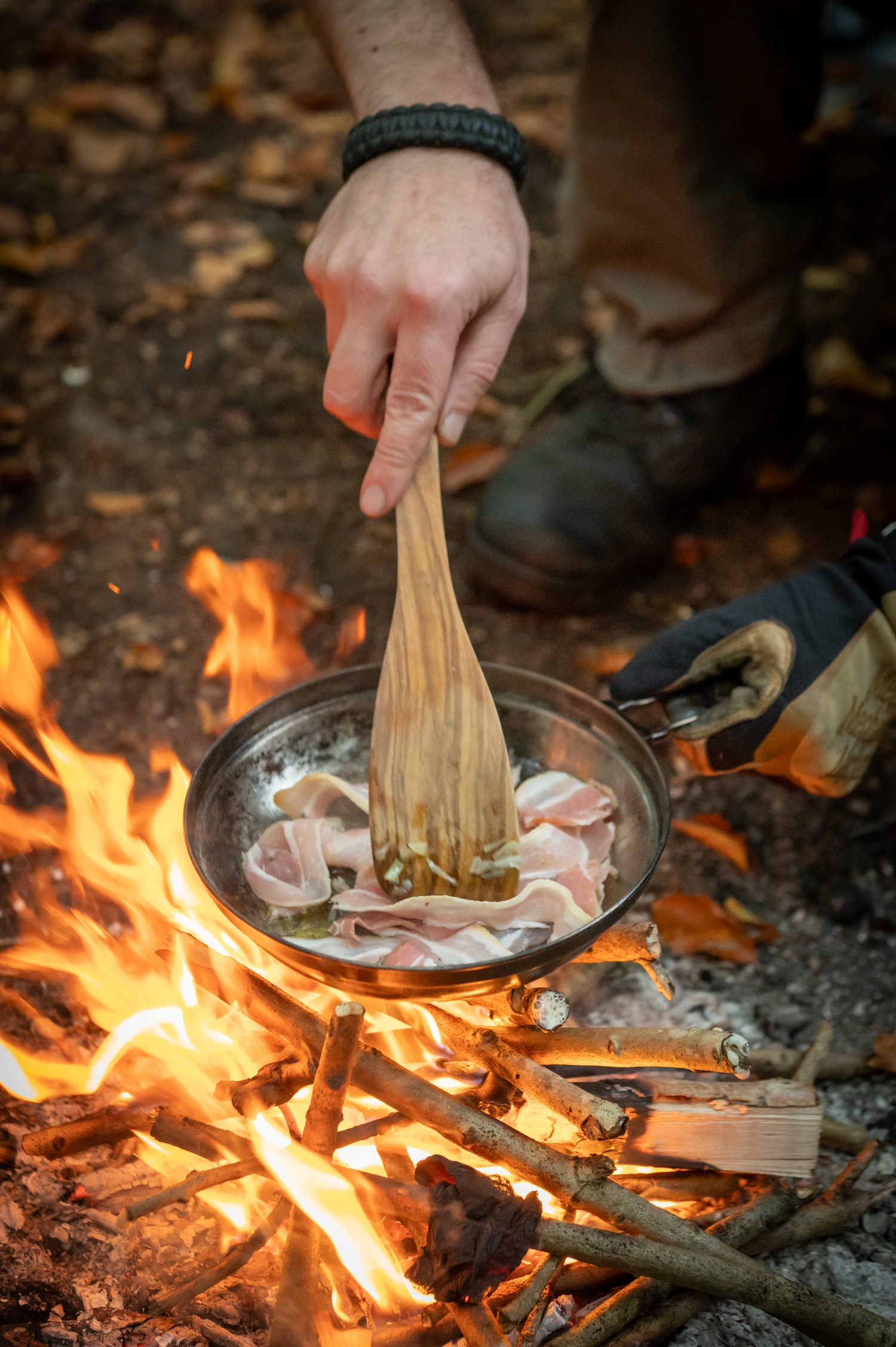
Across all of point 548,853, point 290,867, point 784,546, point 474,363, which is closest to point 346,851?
point 290,867

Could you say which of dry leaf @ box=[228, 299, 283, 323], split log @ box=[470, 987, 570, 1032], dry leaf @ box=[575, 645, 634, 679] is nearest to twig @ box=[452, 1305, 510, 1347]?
split log @ box=[470, 987, 570, 1032]

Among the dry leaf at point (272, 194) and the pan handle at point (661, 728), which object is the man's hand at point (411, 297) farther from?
the dry leaf at point (272, 194)

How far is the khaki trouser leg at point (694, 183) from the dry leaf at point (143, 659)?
1.50 m

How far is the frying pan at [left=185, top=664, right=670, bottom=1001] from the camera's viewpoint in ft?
→ 4.64

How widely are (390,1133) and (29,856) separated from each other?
3.35 ft

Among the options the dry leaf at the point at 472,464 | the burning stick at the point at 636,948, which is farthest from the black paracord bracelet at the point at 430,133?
the dry leaf at the point at 472,464

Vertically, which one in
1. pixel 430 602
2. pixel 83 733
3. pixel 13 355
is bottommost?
pixel 83 733

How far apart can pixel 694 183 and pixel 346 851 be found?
1971mm

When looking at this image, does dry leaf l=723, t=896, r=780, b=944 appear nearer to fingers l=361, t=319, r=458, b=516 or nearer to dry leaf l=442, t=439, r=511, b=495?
fingers l=361, t=319, r=458, b=516

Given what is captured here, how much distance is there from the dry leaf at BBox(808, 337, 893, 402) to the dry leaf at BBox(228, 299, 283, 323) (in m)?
1.86

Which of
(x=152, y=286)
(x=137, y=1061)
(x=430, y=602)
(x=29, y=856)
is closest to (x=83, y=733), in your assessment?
(x=29, y=856)

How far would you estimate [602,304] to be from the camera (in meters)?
3.87

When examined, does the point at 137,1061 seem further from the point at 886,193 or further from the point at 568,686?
the point at 886,193

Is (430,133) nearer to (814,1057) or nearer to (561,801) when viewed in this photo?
(561,801)
